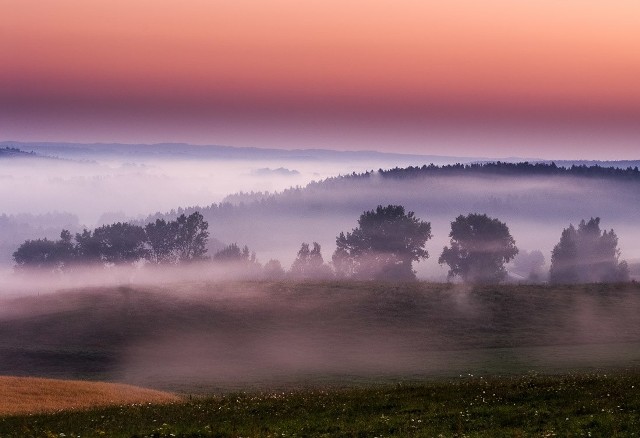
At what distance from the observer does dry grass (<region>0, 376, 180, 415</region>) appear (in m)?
51.6

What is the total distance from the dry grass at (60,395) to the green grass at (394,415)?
27.0 feet

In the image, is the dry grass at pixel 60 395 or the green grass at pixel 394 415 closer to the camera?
the green grass at pixel 394 415

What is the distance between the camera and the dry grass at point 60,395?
51.6 meters

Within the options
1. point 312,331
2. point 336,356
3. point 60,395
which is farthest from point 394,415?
point 312,331

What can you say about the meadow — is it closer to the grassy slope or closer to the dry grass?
the grassy slope

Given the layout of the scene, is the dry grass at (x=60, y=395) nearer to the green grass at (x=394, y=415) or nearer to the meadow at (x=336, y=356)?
→ the meadow at (x=336, y=356)

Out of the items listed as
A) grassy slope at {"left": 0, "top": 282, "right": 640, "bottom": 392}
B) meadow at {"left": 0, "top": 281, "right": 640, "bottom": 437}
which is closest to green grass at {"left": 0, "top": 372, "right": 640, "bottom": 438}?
meadow at {"left": 0, "top": 281, "right": 640, "bottom": 437}

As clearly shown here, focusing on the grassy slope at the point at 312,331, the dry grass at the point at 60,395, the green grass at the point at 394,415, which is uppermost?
the green grass at the point at 394,415

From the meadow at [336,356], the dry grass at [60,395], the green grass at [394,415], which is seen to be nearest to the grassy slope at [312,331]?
the meadow at [336,356]

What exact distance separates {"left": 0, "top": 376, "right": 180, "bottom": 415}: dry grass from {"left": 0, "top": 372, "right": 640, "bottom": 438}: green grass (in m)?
8.23

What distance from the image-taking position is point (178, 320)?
12138 cm

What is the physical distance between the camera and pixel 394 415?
37.0m

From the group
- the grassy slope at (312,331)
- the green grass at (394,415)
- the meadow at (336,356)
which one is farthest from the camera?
the grassy slope at (312,331)

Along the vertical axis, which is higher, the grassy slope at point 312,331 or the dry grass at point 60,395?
the dry grass at point 60,395
